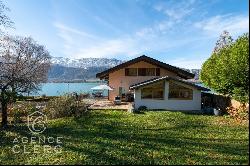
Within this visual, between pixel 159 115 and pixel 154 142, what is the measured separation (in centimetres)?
1143

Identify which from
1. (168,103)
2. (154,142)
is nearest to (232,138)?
(154,142)

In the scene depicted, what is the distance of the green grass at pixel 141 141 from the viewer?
48.3 ft

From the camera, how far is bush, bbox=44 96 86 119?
2998cm

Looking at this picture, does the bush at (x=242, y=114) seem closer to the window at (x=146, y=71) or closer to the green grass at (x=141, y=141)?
the green grass at (x=141, y=141)

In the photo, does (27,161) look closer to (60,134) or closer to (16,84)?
(60,134)

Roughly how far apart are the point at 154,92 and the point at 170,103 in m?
2.07

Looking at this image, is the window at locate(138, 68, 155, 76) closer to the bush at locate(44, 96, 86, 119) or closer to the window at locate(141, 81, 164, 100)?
A: the window at locate(141, 81, 164, 100)

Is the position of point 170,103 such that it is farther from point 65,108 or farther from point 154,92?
point 65,108

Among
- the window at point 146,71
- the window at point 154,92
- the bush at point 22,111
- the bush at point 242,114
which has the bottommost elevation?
the bush at point 22,111

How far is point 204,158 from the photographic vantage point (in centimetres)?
1466

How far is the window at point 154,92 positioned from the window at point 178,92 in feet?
3.15

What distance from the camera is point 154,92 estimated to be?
A: 3578 centimetres

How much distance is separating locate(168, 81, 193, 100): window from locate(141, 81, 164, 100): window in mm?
961

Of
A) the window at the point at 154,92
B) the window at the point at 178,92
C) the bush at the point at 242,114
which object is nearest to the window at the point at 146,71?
the window at the point at 154,92
